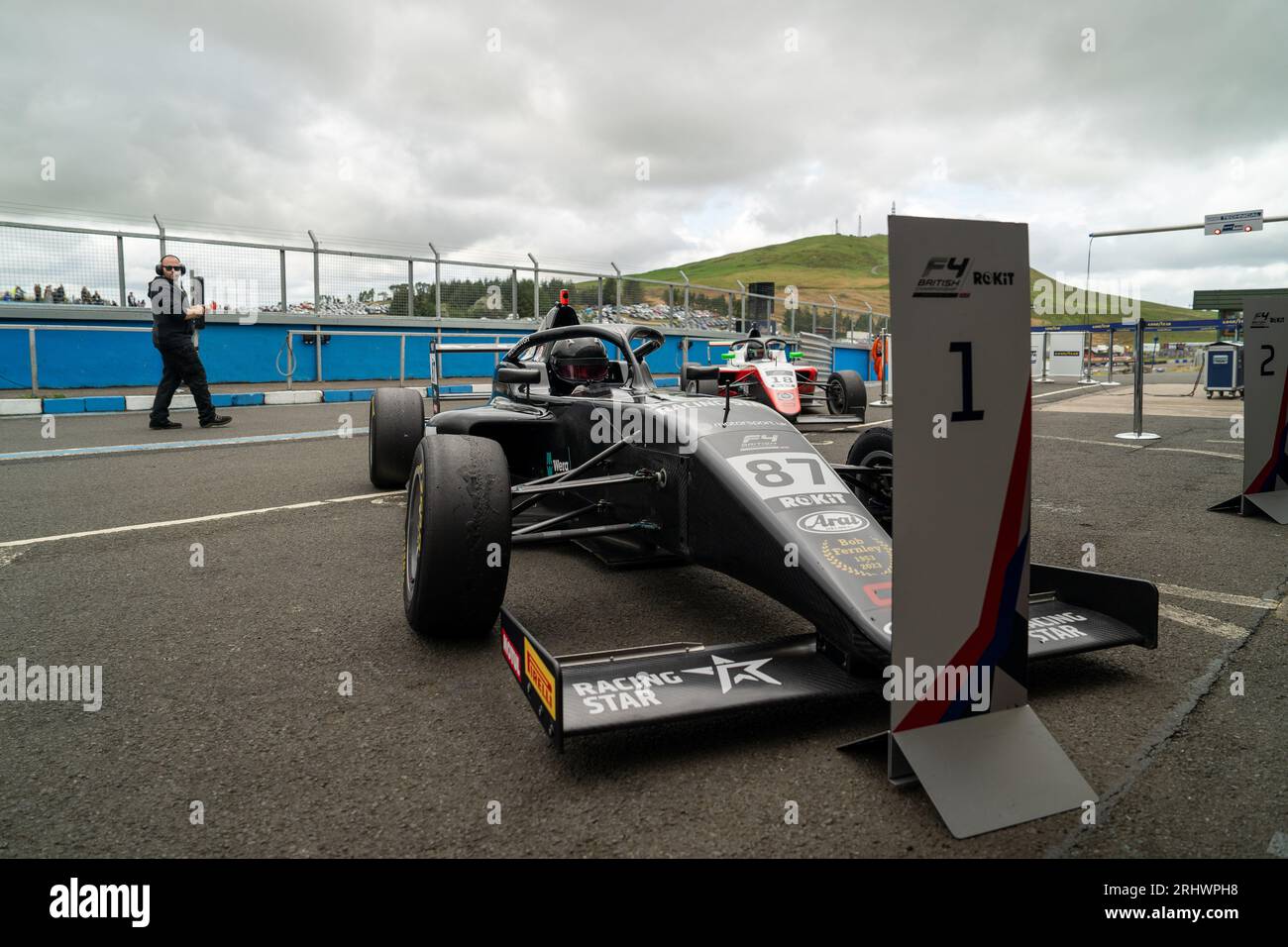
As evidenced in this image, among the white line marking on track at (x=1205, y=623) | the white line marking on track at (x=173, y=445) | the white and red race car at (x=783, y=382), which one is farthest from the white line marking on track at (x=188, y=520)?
the white and red race car at (x=783, y=382)

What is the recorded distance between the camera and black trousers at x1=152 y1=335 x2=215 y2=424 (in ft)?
32.0

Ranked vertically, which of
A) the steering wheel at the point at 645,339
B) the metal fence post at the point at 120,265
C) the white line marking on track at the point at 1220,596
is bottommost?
the white line marking on track at the point at 1220,596

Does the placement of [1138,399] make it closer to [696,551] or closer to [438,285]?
[696,551]

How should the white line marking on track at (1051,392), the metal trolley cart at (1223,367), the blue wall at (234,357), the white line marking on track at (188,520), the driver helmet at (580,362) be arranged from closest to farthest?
the white line marking on track at (188,520) → the driver helmet at (580,362) → the blue wall at (234,357) → the metal trolley cart at (1223,367) → the white line marking on track at (1051,392)

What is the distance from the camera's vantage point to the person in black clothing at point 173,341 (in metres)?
9.65

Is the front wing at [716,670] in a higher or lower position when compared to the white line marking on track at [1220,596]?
higher

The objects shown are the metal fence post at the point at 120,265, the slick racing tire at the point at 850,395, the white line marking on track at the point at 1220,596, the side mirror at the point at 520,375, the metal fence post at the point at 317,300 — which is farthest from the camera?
the metal fence post at the point at 317,300

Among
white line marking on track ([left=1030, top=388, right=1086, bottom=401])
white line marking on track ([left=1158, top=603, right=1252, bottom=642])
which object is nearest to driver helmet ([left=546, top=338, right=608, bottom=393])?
white line marking on track ([left=1158, top=603, right=1252, bottom=642])

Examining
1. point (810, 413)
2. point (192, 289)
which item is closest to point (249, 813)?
point (810, 413)

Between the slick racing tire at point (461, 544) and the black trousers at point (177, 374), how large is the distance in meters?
8.06

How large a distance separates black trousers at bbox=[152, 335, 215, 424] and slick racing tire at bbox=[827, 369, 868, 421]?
28.7 feet

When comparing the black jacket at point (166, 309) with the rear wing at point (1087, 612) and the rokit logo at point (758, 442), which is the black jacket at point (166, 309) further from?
the rear wing at point (1087, 612)

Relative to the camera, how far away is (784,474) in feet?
10.5
